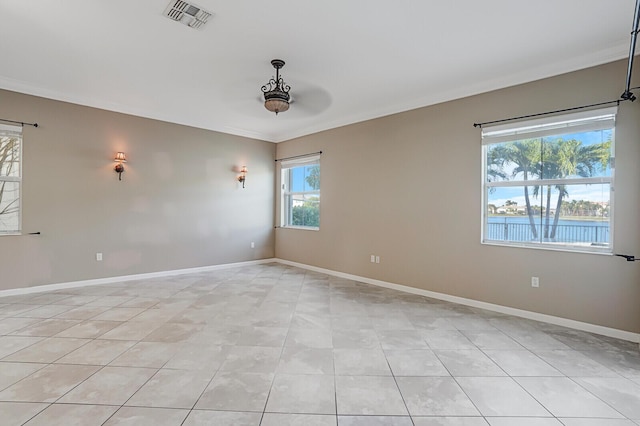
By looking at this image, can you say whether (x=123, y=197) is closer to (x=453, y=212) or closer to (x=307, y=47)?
(x=307, y=47)

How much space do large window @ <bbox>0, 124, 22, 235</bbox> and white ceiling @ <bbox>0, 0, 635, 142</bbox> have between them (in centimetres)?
65

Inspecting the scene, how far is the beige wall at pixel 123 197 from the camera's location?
4.30 m

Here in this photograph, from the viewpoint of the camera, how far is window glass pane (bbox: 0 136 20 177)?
4145mm

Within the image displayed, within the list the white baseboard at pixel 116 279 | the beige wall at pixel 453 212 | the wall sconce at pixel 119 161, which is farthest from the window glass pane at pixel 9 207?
the beige wall at pixel 453 212

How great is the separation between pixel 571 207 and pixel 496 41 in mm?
1957

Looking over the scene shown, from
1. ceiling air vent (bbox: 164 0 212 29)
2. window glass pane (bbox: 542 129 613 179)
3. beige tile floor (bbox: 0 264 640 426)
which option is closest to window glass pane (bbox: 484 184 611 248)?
window glass pane (bbox: 542 129 613 179)

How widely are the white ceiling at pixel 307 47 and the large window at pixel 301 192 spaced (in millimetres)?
1840

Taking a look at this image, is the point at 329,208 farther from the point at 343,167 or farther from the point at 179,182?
the point at 179,182

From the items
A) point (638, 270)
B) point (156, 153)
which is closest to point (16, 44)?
point (156, 153)

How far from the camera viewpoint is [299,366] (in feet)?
7.89

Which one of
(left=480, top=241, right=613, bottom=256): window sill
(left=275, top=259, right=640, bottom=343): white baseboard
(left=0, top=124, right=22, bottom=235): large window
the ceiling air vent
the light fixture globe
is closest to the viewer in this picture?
the ceiling air vent

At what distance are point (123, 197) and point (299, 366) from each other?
429 centimetres

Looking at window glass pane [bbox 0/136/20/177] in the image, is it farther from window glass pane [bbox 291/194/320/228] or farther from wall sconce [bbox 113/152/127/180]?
window glass pane [bbox 291/194/320/228]

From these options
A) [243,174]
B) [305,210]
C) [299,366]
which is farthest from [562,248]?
[243,174]
